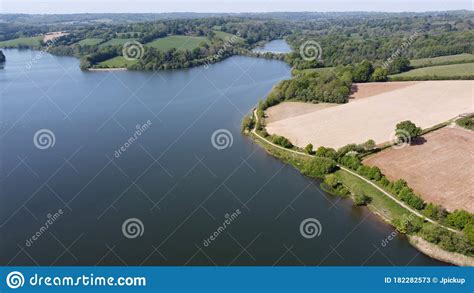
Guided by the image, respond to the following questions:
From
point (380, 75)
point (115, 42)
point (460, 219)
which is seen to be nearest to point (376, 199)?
point (460, 219)

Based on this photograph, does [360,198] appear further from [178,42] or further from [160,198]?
[178,42]

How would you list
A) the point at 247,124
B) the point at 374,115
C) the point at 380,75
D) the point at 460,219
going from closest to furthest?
the point at 460,219 → the point at 247,124 → the point at 374,115 → the point at 380,75

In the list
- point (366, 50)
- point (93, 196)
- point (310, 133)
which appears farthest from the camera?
point (366, 50)

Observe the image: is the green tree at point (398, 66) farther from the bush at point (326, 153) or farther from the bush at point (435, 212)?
the bush at point (435, 212)

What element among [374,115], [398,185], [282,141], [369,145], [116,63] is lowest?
[116,63]

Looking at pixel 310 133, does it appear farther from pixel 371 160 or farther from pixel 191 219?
pixel 191 219

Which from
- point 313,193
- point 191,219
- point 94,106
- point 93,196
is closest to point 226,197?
point 191,219
